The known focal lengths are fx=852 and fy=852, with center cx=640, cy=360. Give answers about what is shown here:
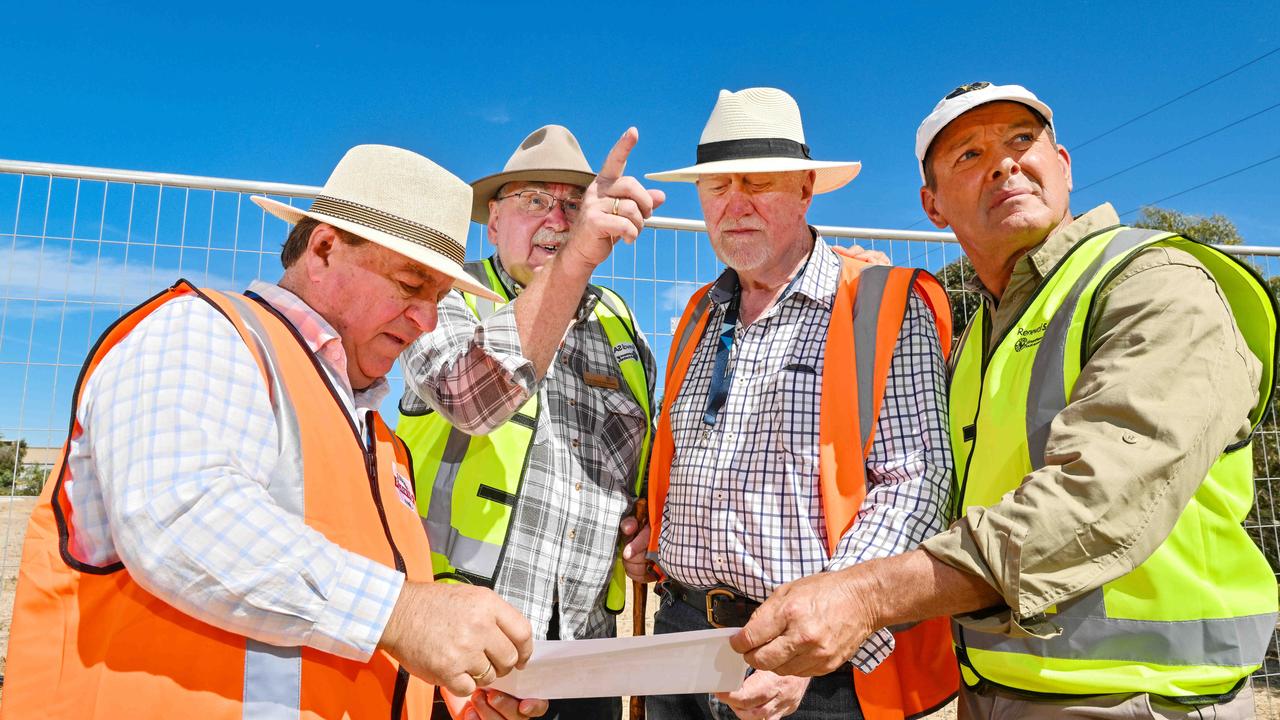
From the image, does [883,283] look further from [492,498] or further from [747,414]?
[492,498]

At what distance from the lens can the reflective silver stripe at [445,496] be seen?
298 cm

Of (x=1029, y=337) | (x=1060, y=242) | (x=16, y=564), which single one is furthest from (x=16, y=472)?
(x=1060, y=242)

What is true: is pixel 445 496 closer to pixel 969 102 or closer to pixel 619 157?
pixel 619 157

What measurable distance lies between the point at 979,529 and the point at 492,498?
166cm

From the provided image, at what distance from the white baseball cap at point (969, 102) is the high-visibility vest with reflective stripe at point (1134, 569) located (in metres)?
0.55

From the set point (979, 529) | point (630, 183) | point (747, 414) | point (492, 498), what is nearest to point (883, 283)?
point (747, 414)

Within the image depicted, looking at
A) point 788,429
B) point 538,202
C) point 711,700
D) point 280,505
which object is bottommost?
point 711,700

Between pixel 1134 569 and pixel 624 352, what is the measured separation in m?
1.99

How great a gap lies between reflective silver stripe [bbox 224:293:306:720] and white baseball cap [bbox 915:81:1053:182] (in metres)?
2.16

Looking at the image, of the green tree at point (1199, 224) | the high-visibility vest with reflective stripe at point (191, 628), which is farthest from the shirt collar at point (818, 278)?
the green tree at point (1199, 224)

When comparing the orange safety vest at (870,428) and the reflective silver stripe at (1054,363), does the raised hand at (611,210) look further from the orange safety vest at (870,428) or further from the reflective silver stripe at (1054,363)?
the reflective silver stripe at (1054,363)

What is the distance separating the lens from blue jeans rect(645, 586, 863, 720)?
2.57 meters

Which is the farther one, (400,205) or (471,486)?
(471,486)

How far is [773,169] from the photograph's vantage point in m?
2.95
